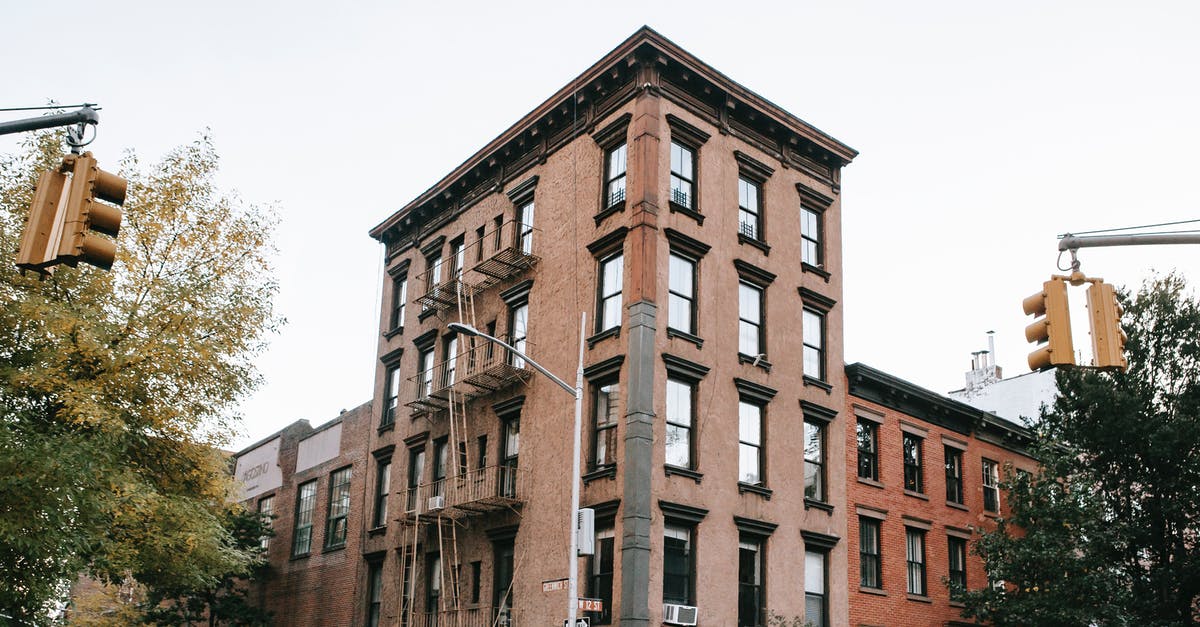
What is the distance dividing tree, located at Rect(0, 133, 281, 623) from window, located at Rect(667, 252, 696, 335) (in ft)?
33.3

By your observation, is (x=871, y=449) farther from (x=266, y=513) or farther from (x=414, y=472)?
(x=266, y=513)

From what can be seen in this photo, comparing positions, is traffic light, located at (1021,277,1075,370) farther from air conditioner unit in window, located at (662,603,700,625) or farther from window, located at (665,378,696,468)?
window, located at (665,378,696,468)

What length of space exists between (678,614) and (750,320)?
8.77 m

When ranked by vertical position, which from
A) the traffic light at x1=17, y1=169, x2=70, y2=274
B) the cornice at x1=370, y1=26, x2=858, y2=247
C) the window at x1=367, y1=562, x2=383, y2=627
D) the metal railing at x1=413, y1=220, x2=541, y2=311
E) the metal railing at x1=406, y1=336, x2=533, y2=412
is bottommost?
the window at x1=367, y1=562, x2=383, y2=627

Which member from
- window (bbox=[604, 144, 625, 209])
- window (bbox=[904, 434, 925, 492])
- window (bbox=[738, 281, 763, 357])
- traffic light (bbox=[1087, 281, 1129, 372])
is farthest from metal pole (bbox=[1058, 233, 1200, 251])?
window (bbox=[904, 434, 925, 492])

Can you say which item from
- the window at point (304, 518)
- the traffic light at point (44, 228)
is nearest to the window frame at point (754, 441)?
the window at point (304, 518)

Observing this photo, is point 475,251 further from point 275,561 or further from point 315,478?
point 275,561

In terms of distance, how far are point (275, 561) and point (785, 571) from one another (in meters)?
22.5

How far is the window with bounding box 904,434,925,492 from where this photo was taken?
3381 centimetres

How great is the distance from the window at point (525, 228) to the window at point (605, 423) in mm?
6399

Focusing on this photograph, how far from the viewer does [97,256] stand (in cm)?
808

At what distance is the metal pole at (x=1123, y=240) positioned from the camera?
9.47 meters

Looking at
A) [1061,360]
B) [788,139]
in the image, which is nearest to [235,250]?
[788,139]

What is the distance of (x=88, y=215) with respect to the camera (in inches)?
327
